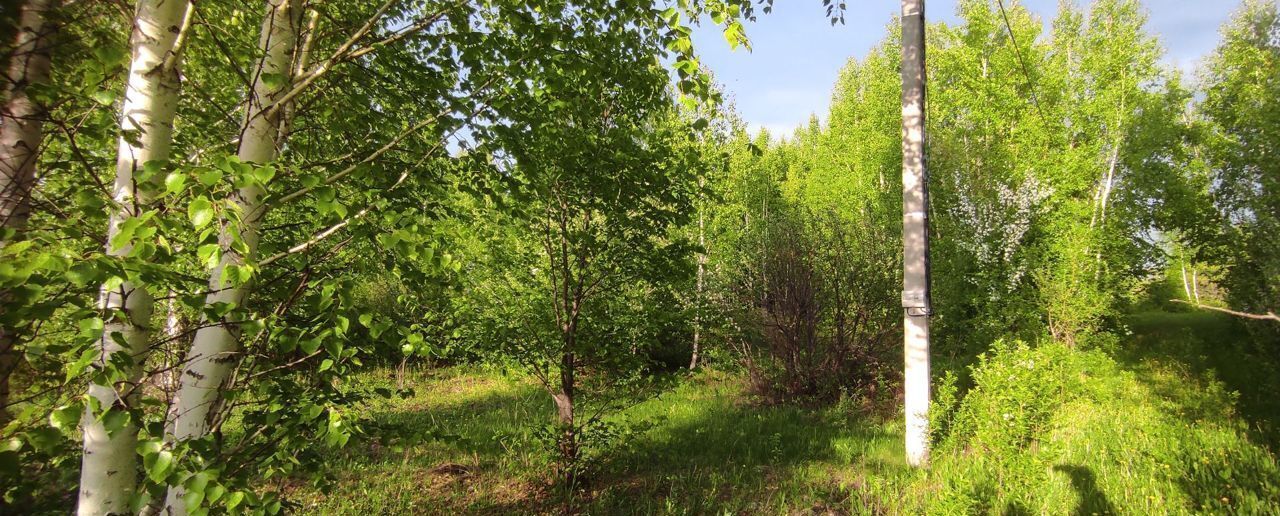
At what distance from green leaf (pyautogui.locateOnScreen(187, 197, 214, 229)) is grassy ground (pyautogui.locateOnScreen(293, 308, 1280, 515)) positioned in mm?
1538

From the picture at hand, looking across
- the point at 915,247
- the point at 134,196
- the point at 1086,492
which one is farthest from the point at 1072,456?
the point at 134,196

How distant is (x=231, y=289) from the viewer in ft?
6.04

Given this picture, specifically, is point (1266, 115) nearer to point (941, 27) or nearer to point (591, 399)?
point (591, 399)

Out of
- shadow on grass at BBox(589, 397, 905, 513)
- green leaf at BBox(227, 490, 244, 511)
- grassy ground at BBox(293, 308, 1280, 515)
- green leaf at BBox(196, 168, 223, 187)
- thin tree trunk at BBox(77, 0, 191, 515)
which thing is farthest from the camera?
shadow on grass at BBox(589, 397, 905, 513)

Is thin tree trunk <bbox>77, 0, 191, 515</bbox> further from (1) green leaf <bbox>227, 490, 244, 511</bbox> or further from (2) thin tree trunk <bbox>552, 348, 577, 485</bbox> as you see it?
(2) thin tree trunk <bbox>552, 348, 577, 485</bbox>

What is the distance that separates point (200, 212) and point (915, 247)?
18.0 ft

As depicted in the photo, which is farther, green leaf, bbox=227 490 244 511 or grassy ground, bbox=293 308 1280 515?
grassy ground, bbox=293 308 1280 515

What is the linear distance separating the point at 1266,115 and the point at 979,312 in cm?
711

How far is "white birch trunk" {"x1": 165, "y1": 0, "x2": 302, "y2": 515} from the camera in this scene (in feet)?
6.38

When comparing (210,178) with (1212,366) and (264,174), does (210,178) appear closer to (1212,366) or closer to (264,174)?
(264,174)

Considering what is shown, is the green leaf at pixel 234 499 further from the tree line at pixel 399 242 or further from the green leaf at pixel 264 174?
the green leaf at pixel 264 174

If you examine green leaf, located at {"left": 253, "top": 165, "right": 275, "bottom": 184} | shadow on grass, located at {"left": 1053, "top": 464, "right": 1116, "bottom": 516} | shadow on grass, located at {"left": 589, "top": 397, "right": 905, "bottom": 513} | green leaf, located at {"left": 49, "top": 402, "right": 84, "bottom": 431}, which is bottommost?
shadow on grass, located at {"left": 589, "top": 397, "right": 905, "bottom": 513}

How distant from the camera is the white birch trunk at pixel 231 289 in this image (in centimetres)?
195

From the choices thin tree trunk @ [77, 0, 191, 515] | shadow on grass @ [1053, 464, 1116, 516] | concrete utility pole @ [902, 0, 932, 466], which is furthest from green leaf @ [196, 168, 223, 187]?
shadow on grass @ [1053, 464, 1116, 516]
